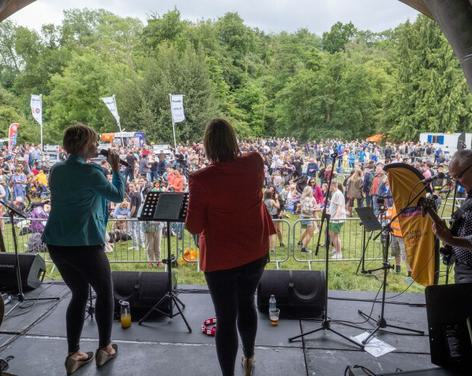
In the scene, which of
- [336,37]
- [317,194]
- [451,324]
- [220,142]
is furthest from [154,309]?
[336,37]

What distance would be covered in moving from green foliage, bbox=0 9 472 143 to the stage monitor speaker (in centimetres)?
Result: 2559

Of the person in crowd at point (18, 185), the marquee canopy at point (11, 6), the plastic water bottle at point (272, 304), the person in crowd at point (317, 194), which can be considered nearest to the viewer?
the plastic water bottle at point (272, 304)

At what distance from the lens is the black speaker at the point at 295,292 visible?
358 cm

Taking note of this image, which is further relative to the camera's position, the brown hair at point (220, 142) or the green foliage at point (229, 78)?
the green foliage at point (229, 78)

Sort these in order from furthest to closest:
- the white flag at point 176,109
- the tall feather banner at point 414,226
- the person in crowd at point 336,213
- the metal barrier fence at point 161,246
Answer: the white flag at point 176,109 < the person in crowd at point 336,213 < the metal barrier fence at point 161,246 < the tall feather banner at point 414,226

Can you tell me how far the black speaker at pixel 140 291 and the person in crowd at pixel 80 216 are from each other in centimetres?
106

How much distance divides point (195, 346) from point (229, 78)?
1340 inches

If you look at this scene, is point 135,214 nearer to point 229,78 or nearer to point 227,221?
point 227,221

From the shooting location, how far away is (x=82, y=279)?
255 cm

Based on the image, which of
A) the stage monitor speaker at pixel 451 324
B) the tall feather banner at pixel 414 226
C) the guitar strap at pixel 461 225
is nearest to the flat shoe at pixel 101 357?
the stage monitor speaker at pixel 451 324

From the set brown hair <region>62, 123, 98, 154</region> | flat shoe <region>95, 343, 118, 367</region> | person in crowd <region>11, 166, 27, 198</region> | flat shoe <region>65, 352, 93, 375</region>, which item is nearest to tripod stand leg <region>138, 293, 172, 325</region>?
flat shoe <region>95, 343, 118, 367</region>

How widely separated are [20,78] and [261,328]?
35909 millimetres

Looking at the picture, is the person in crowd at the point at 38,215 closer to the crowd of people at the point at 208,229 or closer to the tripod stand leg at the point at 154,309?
the tripod stand leg at the point at 154,309

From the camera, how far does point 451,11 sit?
10.1 feet
